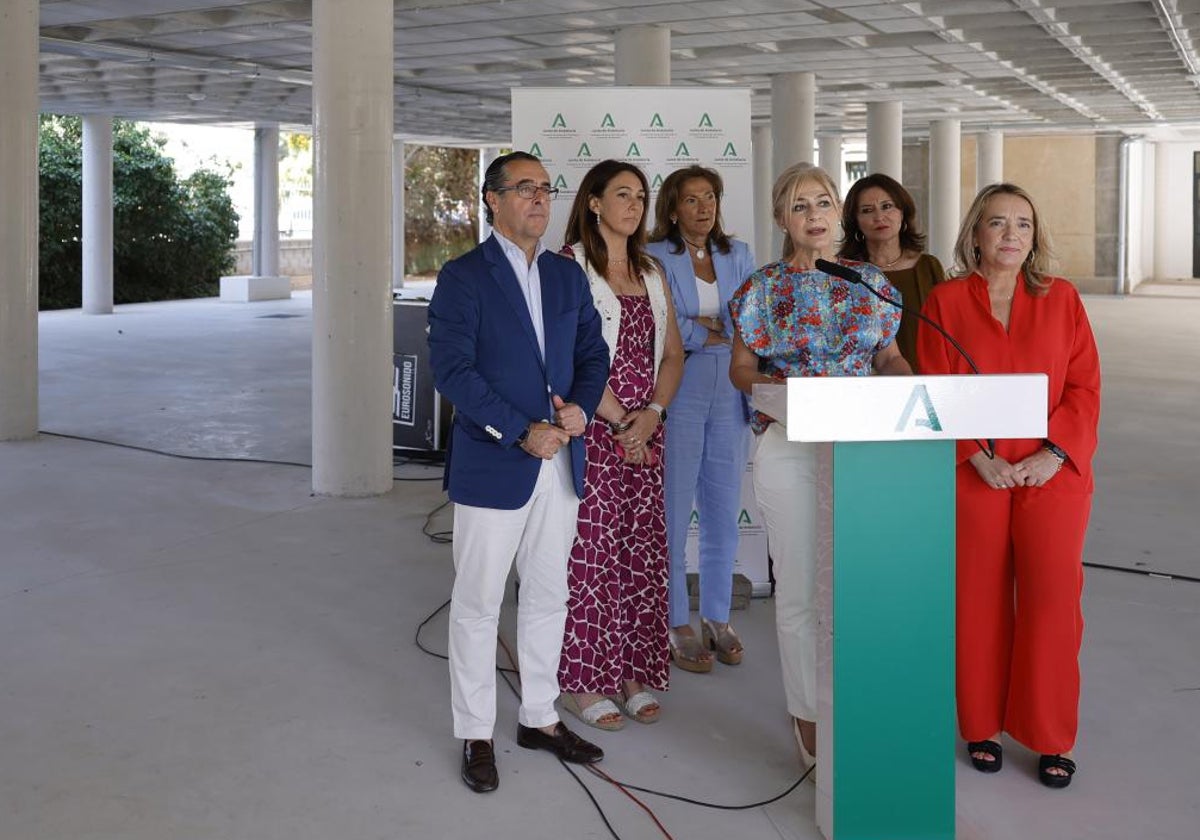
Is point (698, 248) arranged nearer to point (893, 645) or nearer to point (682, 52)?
point (893, 645)

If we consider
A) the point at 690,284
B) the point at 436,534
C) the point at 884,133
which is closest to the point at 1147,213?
the point at 884,133

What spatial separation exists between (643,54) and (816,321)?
9842mm

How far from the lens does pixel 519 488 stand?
3.56 meters

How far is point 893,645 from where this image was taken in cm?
306

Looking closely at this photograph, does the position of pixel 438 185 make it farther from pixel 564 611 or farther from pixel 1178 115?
pixel 564 611

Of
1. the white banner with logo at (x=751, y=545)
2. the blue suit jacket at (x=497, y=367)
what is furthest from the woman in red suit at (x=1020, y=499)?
the white banner with logo at (x=751, y=545)

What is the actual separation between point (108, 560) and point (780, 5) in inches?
336

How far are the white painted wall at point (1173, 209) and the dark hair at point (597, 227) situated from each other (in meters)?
32.9

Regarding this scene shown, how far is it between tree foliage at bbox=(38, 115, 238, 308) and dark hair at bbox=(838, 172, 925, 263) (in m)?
21.7

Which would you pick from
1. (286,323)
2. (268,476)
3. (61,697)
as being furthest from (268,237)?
(61,697)

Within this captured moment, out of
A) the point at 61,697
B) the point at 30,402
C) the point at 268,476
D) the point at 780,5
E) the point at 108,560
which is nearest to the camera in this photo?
the point at 61,697

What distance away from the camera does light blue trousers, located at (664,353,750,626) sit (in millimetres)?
4586

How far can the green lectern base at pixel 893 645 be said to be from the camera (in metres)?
3.04

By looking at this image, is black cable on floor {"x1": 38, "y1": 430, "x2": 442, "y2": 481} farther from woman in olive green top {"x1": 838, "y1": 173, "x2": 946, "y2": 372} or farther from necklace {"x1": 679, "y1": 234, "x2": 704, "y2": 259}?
woman in olive green top {"x1": 838, "y1": 173, "x2": 946, "y2": 372}
